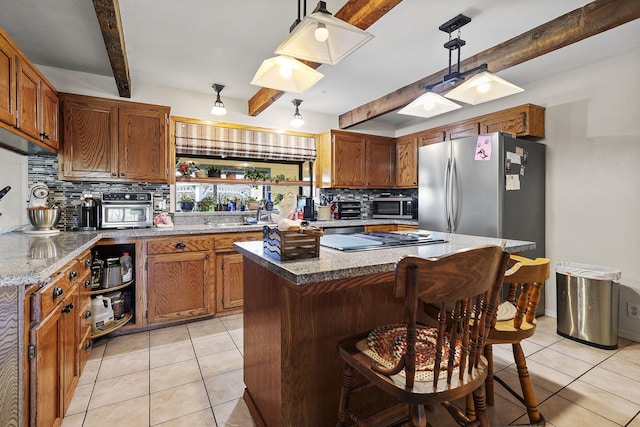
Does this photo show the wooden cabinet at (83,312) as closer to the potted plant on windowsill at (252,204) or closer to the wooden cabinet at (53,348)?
the wooden cabinet at (53,348)

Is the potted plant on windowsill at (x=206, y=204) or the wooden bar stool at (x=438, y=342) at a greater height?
the potted plant on windowsill at (x=206, y=204)

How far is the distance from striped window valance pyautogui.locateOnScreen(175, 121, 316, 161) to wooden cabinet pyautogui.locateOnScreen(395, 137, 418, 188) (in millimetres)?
1333

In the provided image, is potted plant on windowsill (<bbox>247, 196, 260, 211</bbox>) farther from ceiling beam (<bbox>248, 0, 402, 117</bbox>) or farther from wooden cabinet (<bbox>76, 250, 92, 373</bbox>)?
ceiling beam (<bbox>248, 0, 402, 117</bbox>)

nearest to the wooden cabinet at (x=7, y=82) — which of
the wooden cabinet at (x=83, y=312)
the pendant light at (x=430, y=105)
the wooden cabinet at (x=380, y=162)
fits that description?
the wooden cabinet at (x=83, y=312)

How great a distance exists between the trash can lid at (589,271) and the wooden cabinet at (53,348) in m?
3.60

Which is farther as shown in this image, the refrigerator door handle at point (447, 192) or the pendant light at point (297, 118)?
the pendant light at point (297, 118)

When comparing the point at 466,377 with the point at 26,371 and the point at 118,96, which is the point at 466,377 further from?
the point at 118,96

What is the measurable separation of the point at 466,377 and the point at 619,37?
3.07 metres

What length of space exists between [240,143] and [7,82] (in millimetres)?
2229

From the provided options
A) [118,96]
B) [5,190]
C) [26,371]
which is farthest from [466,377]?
[118,96]

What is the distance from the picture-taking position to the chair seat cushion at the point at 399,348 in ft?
3.69

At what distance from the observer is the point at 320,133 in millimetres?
4574

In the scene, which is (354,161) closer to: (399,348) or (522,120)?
(522,120)

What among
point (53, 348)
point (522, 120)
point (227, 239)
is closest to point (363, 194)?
point (522, 120)
